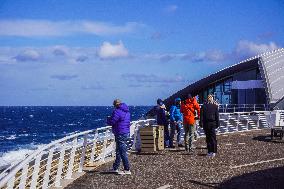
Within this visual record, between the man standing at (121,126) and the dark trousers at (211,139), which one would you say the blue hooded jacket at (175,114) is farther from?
the man standing at (121,126)

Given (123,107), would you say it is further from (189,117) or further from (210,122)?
(189,117)

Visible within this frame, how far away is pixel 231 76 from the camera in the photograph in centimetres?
5494

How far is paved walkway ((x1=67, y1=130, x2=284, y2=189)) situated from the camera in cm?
952

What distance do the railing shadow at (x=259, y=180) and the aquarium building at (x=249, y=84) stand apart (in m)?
33.8

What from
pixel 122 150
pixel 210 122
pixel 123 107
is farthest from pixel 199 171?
pixel 210 122

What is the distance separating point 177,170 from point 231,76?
45.1 meters

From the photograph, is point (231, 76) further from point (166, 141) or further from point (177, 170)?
point (177, 170)

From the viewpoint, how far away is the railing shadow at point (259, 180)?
30.1 feet

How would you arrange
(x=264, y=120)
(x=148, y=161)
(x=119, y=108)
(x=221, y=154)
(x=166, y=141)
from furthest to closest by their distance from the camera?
(x=264, y=120) < (x=166, y=141) < (x=221, y=154) < (x=148, y=161) < (x=119, y=108)

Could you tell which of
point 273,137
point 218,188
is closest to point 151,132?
point 218,188

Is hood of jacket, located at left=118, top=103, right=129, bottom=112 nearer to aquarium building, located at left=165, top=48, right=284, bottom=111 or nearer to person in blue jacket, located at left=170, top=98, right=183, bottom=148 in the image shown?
person in blue jacket, located at left=170, top=98, right=183, bottom=148

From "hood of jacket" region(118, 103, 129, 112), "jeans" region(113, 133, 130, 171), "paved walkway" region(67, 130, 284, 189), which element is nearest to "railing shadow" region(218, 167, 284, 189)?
"paved walkway" region(67, 130, 284, 189)

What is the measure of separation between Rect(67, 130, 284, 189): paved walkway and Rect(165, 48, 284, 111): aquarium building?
30844 millimetres

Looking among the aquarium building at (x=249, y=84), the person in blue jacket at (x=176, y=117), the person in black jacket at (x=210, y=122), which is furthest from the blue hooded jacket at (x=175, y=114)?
the aquarium building at (x=249, y=84)
